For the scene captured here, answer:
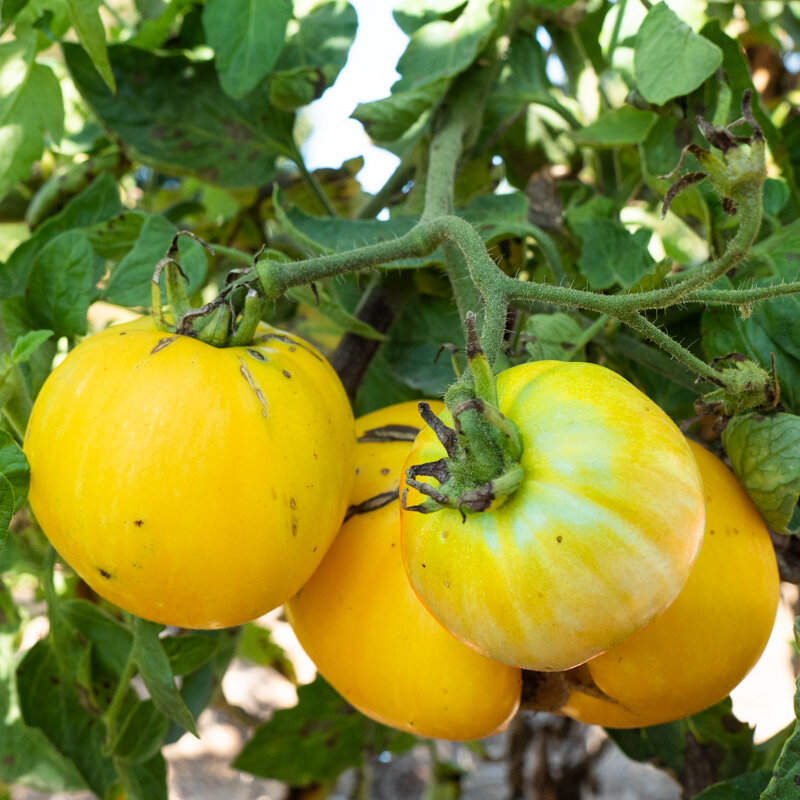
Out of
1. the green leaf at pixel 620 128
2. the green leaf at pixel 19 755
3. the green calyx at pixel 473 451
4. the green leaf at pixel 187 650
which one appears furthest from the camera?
the green leaf at pixel 19 755

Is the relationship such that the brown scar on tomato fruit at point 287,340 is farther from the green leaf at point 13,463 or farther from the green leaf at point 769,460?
the green leaf at point 769,460

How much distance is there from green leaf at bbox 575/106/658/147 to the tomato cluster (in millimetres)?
443

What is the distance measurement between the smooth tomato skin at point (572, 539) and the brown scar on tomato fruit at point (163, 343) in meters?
0.23

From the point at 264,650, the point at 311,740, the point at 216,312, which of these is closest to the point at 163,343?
the point at 216,312

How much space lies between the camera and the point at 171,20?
3.41ft

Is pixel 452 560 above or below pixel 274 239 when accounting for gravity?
above

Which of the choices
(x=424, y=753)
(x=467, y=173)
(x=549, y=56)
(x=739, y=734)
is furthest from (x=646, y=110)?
(x=424, y=753)

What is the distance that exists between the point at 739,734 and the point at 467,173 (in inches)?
30.5

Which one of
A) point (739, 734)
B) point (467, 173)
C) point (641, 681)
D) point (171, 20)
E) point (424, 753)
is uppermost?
point (171, 20)

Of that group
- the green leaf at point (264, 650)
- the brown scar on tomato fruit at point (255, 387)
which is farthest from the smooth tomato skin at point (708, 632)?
the green leaf at point (264, 650)

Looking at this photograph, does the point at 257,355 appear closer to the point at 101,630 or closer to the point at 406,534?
the point at 406,534

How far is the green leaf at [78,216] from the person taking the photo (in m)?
0.90

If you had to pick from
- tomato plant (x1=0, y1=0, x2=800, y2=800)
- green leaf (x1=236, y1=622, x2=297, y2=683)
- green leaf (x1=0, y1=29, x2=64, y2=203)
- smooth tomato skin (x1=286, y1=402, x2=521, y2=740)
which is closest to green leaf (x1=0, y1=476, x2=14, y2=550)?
tomato plant (x1=0, y1=0, x2=800, y2=800)

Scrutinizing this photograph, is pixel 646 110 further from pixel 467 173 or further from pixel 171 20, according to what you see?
pixel 171 20
